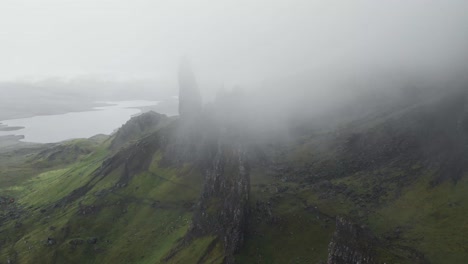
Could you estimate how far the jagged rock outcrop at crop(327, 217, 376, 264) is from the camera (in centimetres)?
9475

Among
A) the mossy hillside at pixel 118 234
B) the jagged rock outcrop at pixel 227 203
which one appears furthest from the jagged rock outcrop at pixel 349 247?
the mossy hillside at pixel 118 234

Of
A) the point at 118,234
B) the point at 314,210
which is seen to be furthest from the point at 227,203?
the point at 118,234

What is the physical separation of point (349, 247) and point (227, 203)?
58.9 metres

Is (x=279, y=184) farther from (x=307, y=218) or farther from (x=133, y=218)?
(x=133, y=218)

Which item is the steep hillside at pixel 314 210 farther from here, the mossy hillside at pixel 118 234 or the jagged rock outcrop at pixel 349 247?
the mossy hillside at pixel 118 234

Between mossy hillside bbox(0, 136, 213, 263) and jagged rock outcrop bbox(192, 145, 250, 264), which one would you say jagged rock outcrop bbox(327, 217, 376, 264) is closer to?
jagged rock outcrop bbox(192, 145, 250, 264)

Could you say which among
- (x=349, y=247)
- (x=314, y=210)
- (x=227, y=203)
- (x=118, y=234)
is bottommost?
(x=118, y=234)

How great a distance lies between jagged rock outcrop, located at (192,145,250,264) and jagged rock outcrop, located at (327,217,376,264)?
122ft

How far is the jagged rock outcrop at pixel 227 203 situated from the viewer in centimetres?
12957

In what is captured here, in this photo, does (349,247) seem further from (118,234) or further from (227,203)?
(118,234)

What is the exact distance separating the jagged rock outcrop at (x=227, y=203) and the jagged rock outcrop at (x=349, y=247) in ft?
122

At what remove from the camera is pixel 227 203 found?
145m

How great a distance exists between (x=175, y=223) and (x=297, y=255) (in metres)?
71.4

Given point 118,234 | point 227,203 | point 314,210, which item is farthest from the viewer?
point 118,234
